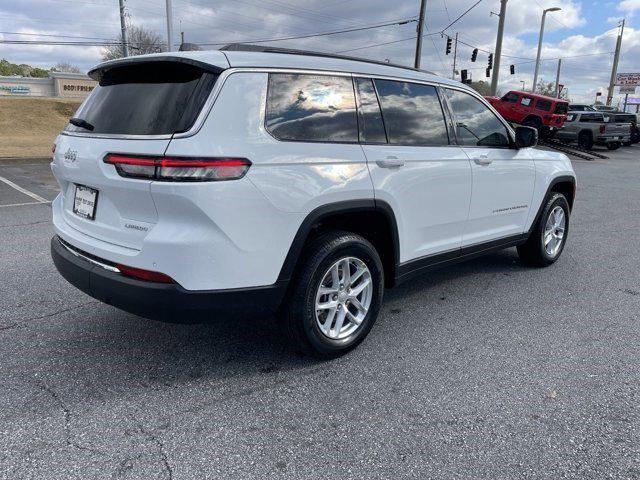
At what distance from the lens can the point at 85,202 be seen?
306 centimetres

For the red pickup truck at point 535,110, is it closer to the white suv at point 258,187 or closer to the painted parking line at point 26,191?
the painted parking line at point 26,191

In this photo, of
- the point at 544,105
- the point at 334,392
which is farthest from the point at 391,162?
the point at 544,105

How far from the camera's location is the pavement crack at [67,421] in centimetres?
239

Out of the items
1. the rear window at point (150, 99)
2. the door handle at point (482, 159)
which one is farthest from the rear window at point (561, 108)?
the rear window at point (150, 99)

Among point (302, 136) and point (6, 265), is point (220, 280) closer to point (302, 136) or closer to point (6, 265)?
point (302, 136)

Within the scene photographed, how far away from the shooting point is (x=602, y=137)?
2600 centimetres

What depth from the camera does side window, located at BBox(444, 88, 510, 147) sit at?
4188 mm

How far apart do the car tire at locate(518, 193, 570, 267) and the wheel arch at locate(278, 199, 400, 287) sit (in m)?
2.32

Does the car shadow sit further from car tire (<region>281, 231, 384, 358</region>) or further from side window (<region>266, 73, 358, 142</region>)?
side window (<region>266, 73, 358, 142</region>)

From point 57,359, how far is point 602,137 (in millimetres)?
28255

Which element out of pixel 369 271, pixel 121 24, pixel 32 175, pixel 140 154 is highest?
pixel 121 24

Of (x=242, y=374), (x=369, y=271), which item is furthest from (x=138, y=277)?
(x=369, y=271)

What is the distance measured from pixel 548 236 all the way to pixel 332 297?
10.7 feet

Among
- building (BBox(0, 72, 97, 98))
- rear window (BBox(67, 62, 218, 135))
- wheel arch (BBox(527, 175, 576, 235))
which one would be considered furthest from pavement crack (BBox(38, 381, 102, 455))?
building (BBox(0, 72, 97, 98))
